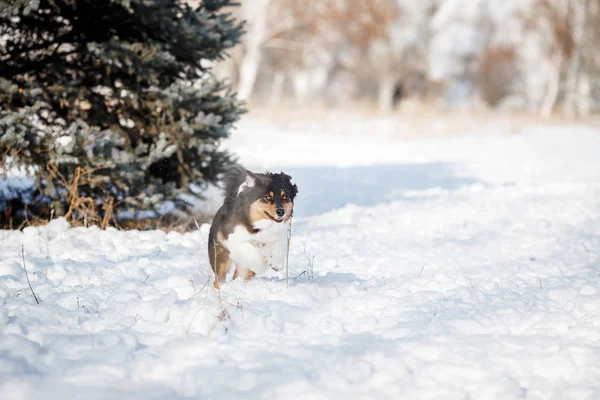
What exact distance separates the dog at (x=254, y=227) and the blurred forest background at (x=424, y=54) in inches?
677

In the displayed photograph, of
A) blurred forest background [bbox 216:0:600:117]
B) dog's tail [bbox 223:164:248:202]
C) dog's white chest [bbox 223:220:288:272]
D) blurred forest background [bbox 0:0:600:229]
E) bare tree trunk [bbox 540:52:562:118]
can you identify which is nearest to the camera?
dog's white chest [bbox 223:220:288:272]

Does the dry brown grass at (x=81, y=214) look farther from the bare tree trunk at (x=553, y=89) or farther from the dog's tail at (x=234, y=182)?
the bare tree trunk at (x=553, y=89)

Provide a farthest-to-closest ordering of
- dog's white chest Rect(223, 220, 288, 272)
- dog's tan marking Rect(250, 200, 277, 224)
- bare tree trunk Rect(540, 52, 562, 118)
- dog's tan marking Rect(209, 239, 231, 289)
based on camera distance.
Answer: bare tree trunk Rect(540, 52, 562, 118) < dog's tan marking Rect(209, 239, 231, 289) < dog's white chest Rect(223, 220, 288, 272) < dog's tan marking Rect(250, 200, 277, 224)

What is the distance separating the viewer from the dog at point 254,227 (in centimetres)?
408

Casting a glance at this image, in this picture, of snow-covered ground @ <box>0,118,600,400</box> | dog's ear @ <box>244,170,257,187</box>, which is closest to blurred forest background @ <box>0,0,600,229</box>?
snow-covered ground @ <box>0,118,600,400</box>

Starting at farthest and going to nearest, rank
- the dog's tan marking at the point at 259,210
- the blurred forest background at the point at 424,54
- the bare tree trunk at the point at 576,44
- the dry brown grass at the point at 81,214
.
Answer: the bare tree trunk at the point at 576,44, the blurred forest background at the point at 424,54, the dry brown grass at the point at 81,214, the dog's tan marking at the point at 259,210

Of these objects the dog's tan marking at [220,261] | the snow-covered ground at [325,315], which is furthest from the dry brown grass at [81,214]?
the dog's tan marking at [220,261]

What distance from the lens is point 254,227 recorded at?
13.5ft

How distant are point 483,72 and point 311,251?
41.1 m

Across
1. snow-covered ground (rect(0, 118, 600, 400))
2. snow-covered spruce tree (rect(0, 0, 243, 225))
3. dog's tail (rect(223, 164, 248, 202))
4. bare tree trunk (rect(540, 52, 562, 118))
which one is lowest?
snow-covered ground (rect(0, 118, 600, 400))

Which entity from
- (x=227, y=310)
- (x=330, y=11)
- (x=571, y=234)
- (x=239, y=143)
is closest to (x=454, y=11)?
(x=330, y=11)

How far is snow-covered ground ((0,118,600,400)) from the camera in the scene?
2707 mm

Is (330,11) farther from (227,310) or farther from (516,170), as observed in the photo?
(227,310)

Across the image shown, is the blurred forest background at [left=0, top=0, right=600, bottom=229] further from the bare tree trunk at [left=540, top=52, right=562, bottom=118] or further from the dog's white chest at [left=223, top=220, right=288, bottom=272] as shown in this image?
the bare tree trunk at [left=540, top=52, right=562, bottom=118]
